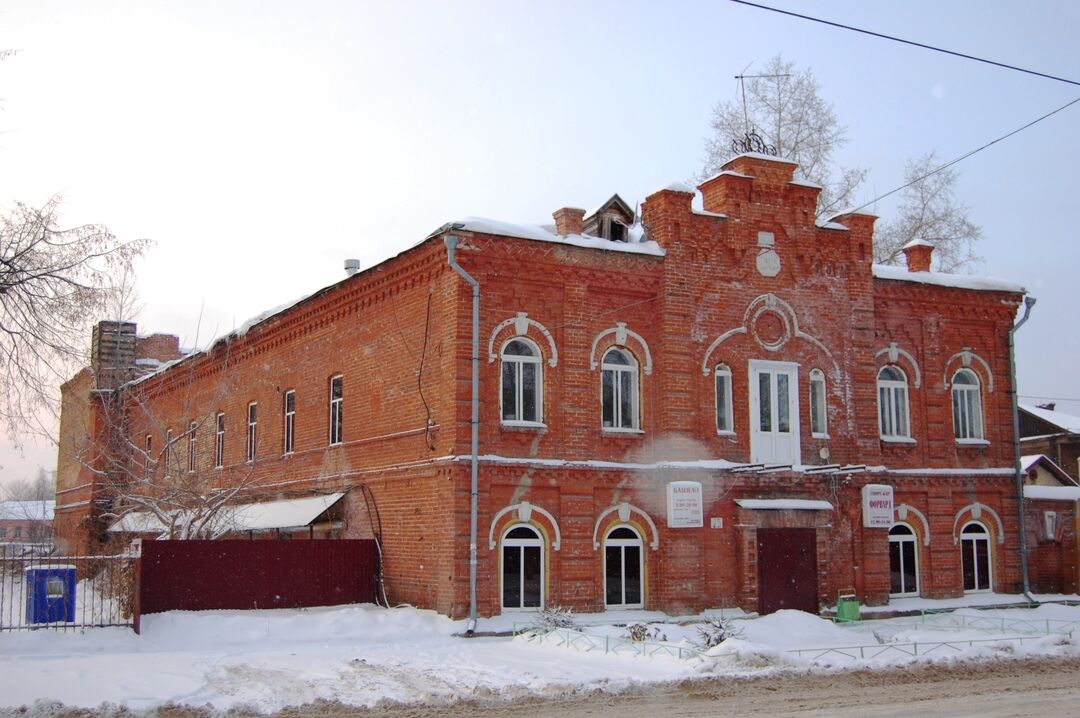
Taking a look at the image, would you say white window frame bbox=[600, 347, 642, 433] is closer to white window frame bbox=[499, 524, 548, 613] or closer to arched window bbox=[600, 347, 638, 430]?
arched window bbox=[600, 347, 638, 430]

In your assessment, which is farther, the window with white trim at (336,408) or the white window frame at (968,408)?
the white window frame at (968,408)

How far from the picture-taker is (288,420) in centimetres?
2662

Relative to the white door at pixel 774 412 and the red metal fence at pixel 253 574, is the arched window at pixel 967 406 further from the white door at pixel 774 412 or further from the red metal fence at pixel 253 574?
the red metal fence at pixel 253 574

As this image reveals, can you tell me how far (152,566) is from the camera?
60.6 ft

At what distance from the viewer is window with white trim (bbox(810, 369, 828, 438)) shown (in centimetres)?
2275

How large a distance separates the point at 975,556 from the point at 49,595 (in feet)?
62.2

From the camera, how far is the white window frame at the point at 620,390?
68.7 feet

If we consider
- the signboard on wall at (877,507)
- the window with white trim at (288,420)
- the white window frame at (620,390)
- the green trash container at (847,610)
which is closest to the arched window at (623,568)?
the white window frame at (620,390)

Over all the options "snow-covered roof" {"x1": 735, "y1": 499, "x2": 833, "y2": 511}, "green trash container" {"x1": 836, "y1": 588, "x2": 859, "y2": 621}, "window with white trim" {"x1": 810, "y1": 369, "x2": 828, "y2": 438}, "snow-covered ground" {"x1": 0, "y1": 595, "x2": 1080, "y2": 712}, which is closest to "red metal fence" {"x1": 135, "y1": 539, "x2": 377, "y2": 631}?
"snow-covered ground" {"x1": 0, "y1": 595, "x2": 1080, "y2": 712}

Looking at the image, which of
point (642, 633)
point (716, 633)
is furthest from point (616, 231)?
point (716, 633)

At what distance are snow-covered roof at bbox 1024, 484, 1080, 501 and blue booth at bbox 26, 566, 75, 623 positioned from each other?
66.6ft

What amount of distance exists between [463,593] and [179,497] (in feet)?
25.1

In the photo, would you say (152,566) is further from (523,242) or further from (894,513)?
(894,513)

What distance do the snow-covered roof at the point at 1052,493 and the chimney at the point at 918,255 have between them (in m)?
5.69
